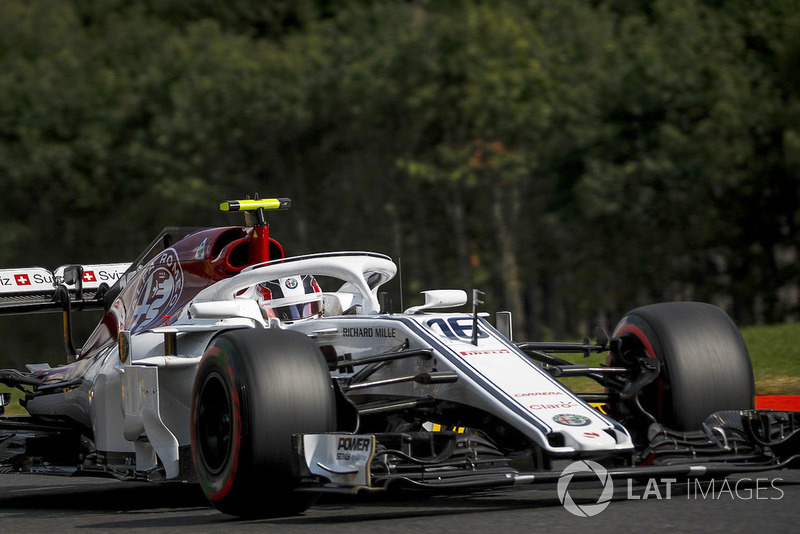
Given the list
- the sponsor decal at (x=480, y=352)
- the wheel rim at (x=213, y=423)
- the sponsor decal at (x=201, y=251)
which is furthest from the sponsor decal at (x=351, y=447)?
the sponsor decal at (x=201, y=251)

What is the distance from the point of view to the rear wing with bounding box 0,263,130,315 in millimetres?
9203

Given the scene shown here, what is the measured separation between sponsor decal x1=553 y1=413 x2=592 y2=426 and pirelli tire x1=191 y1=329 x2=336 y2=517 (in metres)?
1.05

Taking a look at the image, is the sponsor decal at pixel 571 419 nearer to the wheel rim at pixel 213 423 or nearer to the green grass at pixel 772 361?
the wheel rim at pixel 213 423

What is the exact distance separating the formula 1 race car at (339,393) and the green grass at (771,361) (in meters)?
4.44

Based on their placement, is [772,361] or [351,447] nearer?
[351,447]

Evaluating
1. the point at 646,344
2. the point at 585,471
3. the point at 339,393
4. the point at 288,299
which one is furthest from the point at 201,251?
the point at 585,471

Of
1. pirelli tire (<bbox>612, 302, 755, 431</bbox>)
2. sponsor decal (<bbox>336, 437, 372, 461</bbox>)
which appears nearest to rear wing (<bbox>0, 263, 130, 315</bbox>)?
sponsor decal (<bbox>336, 437, 372, 461</bbox>)

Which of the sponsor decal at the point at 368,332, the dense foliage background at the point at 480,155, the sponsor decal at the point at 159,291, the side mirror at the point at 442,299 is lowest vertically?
the sponsor decal at the point at 368,332

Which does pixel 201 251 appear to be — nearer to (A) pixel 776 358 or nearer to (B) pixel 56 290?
(B) pixel 56 290

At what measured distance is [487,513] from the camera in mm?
6008

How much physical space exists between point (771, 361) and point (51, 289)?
749 centimetres

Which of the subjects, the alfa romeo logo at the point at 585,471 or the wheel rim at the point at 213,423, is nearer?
the alfa romeo logo at the point at 585,471

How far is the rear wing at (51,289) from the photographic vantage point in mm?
9203

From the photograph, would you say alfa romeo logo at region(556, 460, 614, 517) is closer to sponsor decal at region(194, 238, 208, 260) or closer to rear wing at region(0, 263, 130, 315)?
sponsor decal at region(194, 238, 208, 260)
